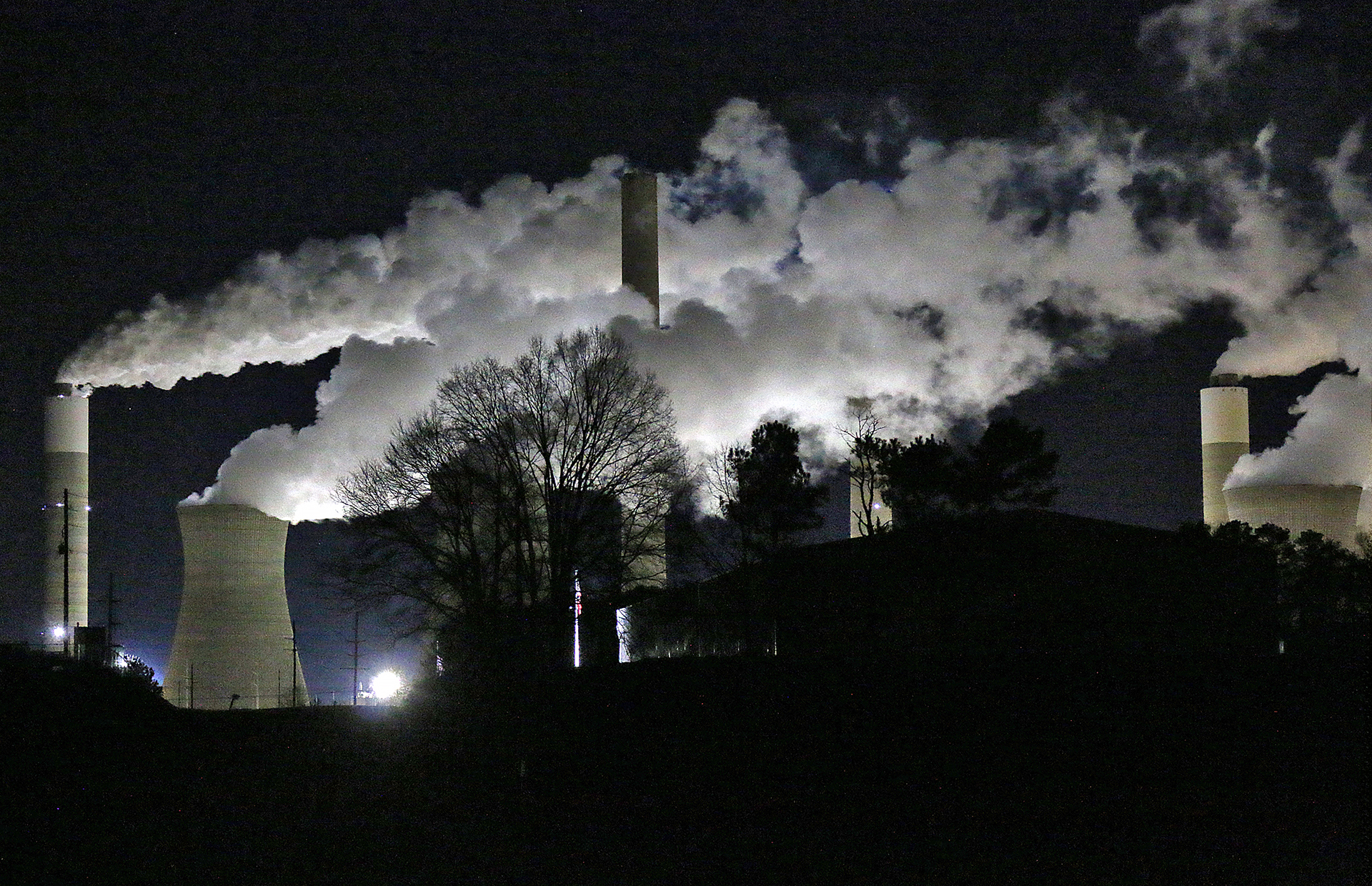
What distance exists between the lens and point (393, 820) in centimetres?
1286

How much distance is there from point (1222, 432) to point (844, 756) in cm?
3801

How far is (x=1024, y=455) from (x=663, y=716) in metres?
16.6

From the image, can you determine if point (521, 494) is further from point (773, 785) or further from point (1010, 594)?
point (773, 785)

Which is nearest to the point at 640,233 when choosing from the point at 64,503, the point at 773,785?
the point at 64,503

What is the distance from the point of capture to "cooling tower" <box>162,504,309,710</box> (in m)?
37.9

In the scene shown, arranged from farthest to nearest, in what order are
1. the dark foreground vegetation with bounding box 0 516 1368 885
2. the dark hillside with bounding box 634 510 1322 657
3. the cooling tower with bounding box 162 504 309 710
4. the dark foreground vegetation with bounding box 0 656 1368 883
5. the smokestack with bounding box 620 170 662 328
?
the smokestack with bounding box 620 170 662 328, the cooling tower with bounding box 162 504 309 710, the dark hillside with bounding box 634 510 1322 657, the dark foreground vegetation with bounding box 0 516 1368 885, the dark foreground vegetation with bounding box 0 656 1368 883

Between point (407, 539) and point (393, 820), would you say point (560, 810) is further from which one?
point (407, 539)

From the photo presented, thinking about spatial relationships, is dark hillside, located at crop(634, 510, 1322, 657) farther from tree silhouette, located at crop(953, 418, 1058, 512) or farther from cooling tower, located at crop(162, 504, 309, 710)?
cooling tower, located at crop(162, 504, 309, 710)

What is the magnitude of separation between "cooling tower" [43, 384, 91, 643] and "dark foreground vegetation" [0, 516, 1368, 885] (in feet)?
64.7

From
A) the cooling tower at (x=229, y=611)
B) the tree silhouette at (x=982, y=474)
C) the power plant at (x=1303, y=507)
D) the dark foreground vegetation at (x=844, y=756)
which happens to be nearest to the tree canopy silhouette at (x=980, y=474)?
the tree silhouette at (x=982, y=474)

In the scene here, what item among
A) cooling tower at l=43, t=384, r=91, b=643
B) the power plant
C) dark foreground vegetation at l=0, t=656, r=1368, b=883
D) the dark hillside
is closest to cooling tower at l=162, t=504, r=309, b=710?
cooling tower at l=43, t=384, r=91, b=643

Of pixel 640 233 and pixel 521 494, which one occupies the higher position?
pixel 640 233

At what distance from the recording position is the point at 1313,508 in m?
42.0

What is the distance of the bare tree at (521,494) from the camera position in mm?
28438
